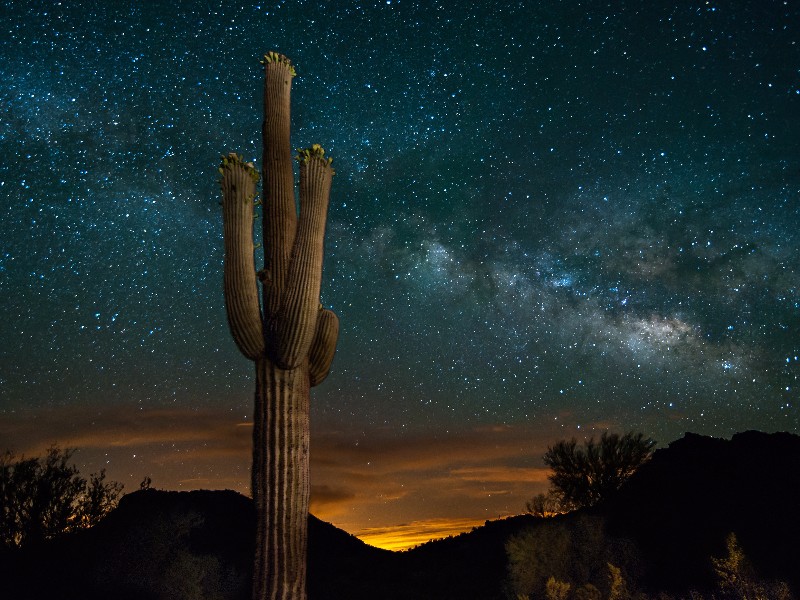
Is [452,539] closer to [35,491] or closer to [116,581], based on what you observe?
[116,581]

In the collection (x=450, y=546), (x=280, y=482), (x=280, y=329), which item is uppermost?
(x=280, y=329)

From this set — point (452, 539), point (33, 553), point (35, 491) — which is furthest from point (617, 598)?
point (35, 491)

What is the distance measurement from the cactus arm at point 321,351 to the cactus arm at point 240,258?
0.86 m

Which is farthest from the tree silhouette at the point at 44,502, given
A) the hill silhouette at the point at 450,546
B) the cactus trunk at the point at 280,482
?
the cactus trunk at the point at 280,482

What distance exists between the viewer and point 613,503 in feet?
44.8

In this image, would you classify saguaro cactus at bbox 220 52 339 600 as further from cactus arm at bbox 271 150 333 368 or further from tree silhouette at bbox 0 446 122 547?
tree silhouette at bbox 0 446 122 547

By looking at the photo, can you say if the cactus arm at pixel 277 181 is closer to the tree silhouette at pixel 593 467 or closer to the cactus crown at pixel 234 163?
the cactus crown at pixel 234 163

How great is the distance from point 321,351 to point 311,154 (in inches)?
116

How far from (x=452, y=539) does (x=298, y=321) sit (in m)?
10.1

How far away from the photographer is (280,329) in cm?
783

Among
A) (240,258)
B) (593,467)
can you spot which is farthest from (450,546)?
(240,258)

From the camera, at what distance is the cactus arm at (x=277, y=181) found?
8219 millimetres

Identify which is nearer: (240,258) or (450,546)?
(240,258)

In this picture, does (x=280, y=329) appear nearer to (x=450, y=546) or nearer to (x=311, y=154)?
(x=311, y=154)
